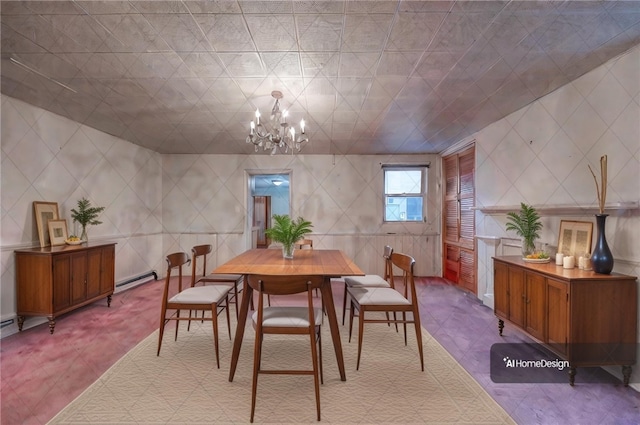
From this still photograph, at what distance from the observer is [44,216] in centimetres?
317

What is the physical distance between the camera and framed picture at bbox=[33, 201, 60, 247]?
10.1 ft

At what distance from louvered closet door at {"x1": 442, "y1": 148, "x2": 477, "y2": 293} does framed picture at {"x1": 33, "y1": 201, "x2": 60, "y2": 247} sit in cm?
517

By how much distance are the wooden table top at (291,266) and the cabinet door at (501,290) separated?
57.0 inches

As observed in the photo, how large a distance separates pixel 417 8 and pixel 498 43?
28.7 inches

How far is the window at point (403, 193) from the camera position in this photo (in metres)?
5.40

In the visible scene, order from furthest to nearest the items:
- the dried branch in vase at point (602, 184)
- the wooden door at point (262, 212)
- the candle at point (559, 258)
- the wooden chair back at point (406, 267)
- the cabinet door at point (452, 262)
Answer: the wooden door at point (262, 212)
the cabinet door at point (452, 262)
the candle at point (559, 258)
the wooden chair back at point (406, 267)
the dried branch in vase at point (602, 184)

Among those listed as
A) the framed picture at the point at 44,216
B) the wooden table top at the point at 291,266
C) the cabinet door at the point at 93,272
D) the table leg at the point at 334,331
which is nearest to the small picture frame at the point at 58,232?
the framed picture at the point at 44,216

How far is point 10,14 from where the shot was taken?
170cm

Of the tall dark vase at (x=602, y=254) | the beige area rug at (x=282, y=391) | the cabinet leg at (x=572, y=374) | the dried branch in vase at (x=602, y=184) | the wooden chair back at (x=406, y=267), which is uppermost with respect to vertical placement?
the dried branch in vase at (x=602, y=184)

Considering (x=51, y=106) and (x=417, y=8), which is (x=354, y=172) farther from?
(x=51, y=106)

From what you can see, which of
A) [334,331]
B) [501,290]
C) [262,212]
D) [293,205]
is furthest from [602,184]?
[262,212]

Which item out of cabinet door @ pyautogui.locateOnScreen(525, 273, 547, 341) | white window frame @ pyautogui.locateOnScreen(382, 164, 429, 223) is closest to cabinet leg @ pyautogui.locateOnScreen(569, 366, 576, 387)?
cabinet door @ pyautogui.locateOnScreen(525, 273, 547, 341)

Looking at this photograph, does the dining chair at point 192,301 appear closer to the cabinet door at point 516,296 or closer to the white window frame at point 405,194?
the cabinet door at point 516,296

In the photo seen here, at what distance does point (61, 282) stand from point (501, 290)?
427 centimetres
